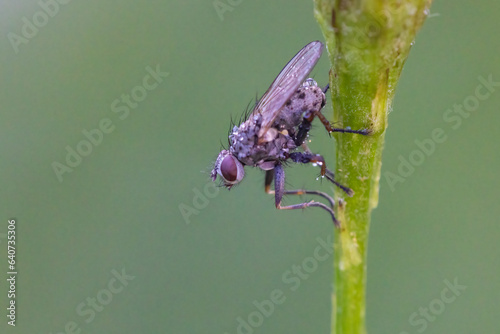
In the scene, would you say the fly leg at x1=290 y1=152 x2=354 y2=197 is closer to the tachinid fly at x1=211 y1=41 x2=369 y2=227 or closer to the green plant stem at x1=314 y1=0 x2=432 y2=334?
the tachinid fly at x1=211 y1=41 x2=369 y2=227

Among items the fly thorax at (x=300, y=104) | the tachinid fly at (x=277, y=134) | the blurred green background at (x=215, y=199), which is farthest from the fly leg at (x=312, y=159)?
the blurred green background at (x=215, y=199)

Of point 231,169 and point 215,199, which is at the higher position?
point 215,199

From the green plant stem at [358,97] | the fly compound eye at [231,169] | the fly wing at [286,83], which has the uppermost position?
the fly wing at [286,83]

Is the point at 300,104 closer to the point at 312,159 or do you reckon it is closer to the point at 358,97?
the point at 312,159

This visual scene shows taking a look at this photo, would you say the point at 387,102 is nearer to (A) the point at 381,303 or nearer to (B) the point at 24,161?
(A) the point at 381,303

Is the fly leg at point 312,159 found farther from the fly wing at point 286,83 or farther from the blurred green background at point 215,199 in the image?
the blurred green background at point 215,199

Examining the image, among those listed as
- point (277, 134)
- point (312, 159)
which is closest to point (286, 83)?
point (277, 134)
